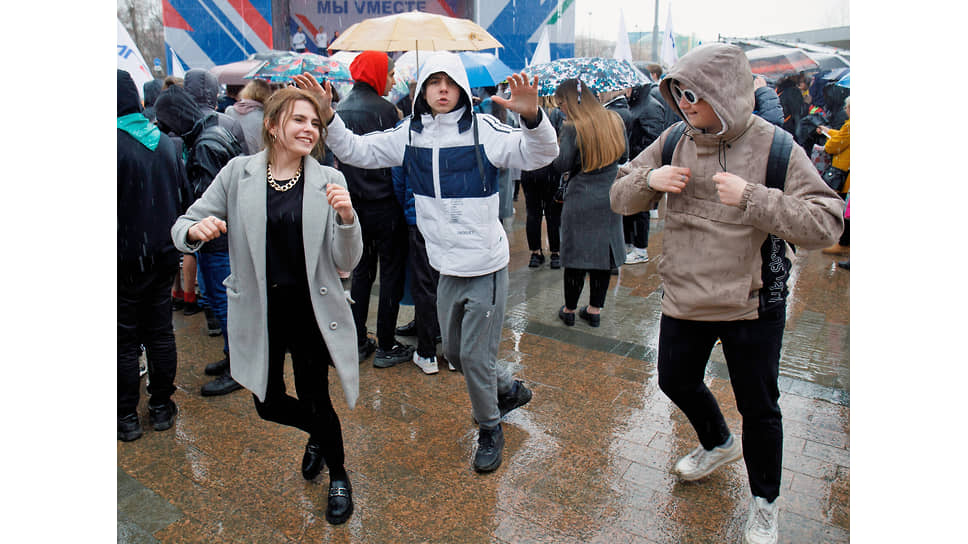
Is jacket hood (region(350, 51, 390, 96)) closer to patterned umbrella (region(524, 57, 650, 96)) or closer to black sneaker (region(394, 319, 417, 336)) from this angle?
patterned umbrella (region(524, 57, 650, 96))

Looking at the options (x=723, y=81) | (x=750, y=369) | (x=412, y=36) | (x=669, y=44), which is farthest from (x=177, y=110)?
(x=669, y=44)

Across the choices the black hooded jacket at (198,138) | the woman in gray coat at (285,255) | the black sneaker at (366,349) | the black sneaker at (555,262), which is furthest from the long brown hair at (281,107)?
the black sneaker at (555,262)

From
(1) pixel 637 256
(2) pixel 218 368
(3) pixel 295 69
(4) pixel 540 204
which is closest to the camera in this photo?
(2) pixel 218 368

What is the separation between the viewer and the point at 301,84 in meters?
3.28

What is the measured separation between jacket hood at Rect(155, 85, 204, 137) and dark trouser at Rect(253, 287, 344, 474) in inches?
89.6

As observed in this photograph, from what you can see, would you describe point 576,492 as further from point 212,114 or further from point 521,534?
point 212,114

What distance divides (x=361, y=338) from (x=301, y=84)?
2.29 metres

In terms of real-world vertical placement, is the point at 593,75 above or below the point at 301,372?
above

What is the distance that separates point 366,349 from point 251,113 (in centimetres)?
221

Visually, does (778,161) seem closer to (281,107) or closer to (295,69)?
(281,107)

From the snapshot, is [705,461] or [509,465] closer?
[705,461]

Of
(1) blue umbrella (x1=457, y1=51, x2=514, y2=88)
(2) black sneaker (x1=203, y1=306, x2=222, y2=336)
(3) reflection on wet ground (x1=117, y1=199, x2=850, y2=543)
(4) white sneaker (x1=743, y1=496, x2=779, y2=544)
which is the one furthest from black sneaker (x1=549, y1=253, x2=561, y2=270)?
(4) white sneaker (x1=743, y1=496, x2=779, y2=544)

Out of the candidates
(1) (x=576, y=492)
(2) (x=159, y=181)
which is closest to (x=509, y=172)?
(2) (x=159, y=181)

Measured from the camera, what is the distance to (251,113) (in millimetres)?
5578
